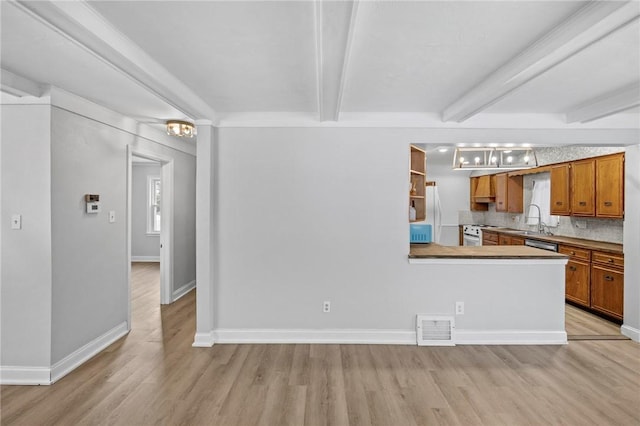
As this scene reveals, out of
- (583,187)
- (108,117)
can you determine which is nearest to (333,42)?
(108,117)

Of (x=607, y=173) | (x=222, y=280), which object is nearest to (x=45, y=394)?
(x=222, y=280)

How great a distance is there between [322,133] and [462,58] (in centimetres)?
160

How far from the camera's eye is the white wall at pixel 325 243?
3418mm

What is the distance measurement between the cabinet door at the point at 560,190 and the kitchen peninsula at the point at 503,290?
2.01m

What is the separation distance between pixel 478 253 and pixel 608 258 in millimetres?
1913

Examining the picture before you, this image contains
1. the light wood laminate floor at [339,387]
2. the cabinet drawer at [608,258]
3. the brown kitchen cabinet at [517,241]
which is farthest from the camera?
the brown kitchen cabinet at [517,241]

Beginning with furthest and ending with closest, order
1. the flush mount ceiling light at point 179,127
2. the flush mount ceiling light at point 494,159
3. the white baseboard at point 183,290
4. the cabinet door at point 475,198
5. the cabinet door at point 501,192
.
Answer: the cabinet door at point 475,198 → the cabinet door at point 501,192 → the white baseboard at point 183,290 → the flush mount ceiling light at point 494,159 → the flush mount ceiling light at point 179,127

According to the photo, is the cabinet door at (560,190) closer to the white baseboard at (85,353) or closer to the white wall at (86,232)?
the white wall at (86,232)

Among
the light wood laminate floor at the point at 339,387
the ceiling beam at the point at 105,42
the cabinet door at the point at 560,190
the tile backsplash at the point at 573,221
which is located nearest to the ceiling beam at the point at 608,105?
the tile backsplash at the point at 573,221

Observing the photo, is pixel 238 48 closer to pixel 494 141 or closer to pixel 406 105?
pixel 406 105

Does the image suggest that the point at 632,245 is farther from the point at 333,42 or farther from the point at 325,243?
the point at 333,42

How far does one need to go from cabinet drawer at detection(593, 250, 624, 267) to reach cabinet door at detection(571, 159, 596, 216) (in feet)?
2.17

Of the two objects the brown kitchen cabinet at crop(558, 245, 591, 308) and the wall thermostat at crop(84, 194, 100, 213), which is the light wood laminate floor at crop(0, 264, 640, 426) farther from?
the wall thermostat at crop(84, 194, 100, 213)

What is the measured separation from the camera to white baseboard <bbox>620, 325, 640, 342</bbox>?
3.46 m
